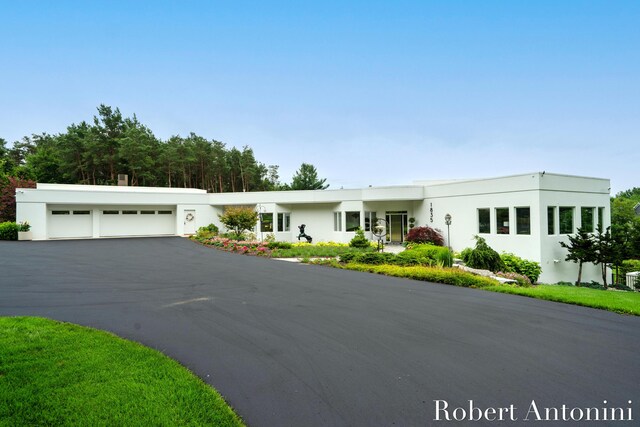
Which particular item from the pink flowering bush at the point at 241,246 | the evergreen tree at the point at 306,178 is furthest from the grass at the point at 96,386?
the evergreen tree at the point at 306,178

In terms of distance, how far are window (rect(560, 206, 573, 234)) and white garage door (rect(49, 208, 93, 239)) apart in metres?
30.7

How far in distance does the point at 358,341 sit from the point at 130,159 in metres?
37.5

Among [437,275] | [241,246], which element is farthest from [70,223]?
[437,275]

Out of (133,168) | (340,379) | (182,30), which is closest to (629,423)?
(340,379)

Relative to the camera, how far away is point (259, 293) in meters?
7.81

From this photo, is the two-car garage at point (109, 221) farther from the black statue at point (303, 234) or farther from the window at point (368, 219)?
the window at point (368, 219)

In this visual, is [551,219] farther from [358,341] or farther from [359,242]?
[358,341]

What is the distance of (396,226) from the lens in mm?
21500

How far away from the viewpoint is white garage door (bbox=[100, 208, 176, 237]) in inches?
970

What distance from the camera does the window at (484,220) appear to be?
14938mm

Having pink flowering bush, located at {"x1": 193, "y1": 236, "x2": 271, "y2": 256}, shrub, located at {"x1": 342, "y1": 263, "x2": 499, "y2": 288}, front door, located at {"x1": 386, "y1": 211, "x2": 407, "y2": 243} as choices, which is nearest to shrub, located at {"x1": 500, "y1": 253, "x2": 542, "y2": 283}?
shrub, located at {"x1": 342, "y1": 263, "x2": 499, "y2": 288}

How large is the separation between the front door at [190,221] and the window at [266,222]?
7027mm

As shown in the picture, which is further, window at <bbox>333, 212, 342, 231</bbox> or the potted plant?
window at <bbox>333, 212, 342, 231</bbox>

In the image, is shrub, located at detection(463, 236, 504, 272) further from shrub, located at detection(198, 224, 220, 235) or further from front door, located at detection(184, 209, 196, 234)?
front door, located at detection(184, 209, 196, 234)
